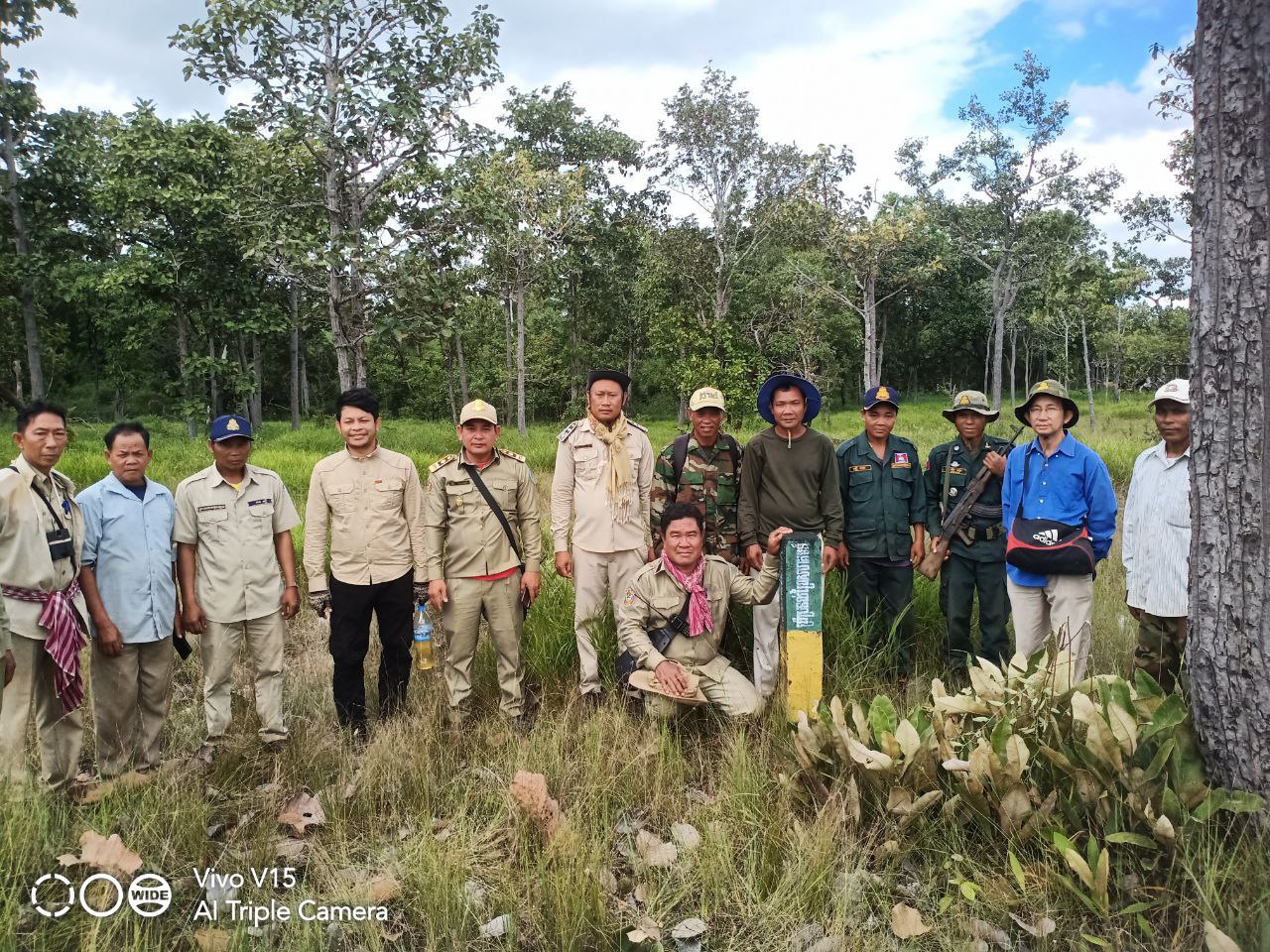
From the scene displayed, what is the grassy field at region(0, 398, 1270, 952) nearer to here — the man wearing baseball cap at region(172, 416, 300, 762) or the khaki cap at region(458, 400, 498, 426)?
Result: the man wearing baseball cap at region(172, 416, 300, 762)

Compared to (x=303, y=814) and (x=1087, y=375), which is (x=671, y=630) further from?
(x=1087, y=375)

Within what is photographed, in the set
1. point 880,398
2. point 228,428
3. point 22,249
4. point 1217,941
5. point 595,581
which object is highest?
point 22,249

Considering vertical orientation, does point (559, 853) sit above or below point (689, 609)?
below

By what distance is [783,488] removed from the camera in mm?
4277

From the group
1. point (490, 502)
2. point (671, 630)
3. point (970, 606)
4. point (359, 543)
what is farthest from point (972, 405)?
point (359, 543)

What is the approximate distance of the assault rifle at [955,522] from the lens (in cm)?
445

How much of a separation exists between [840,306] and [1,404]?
3607 centimetres

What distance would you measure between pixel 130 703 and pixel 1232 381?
4847 millimetres

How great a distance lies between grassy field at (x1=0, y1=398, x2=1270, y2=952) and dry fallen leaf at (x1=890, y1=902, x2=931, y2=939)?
39mm

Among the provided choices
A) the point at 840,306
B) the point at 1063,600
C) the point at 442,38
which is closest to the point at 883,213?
the point at 840,306

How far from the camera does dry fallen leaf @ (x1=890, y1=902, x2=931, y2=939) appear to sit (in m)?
2.29

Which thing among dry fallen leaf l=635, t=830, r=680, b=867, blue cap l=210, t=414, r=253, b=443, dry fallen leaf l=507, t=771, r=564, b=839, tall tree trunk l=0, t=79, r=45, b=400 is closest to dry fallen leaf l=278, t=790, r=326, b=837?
dry fallen leaf l=507, t=771, r=564, b=839

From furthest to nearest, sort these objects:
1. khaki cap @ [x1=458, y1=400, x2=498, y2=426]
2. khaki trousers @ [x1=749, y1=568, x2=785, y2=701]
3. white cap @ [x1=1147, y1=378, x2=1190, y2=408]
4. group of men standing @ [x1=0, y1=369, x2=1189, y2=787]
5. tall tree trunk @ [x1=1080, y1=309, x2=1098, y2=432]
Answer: tall tree trunk @ [x1=1080, y1=309, x2=1098, y2=432] < khaki trousers @ [x1=749, y1=568, x2=785, y2=701] < khaki cap @ [x1=458, y1=400, x2=498, y2=426] < white cap @ [x1=1147, y1=378, x2=1190, y2=408] < group of men standing @ [x1=0, y1=369, x2=1189, y2=787]

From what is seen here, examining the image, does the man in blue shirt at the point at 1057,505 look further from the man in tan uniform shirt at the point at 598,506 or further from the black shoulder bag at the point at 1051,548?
the man in tan uniform shirt at the point at 598,506
